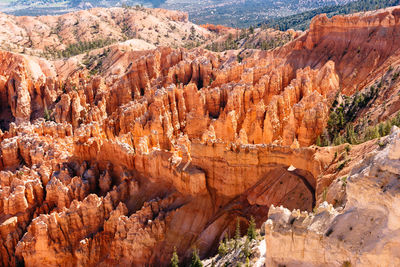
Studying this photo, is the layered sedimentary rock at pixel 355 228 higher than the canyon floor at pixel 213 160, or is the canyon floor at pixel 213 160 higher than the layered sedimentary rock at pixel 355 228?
the layered sedimentary rock at pixel 355 228

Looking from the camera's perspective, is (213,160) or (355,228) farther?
(213,160)

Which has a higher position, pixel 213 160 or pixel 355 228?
pixel 355 228

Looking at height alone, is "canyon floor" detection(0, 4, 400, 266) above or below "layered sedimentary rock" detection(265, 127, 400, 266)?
below

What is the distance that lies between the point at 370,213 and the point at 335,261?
212cm

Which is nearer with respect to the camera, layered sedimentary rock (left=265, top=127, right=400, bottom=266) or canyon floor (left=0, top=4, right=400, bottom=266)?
layered sedimentary rock (left=265, top=127, right=400, bottom=266)

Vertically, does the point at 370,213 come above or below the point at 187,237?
above

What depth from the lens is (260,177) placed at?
25641 mm

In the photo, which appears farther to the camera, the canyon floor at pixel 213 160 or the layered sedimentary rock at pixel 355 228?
the canyon floor at pixel 213 160

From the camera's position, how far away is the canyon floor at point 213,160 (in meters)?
14.0

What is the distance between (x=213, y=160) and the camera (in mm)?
26875

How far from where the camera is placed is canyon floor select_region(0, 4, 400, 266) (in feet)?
45.9

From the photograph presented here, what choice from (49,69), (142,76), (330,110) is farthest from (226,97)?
(49,69)

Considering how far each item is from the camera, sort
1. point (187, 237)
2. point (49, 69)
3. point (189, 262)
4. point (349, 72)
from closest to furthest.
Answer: point (189, 262)
point (187, 237)
point (349, 72)
point (49, 69)

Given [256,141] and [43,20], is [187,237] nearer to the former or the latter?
[256,141]
